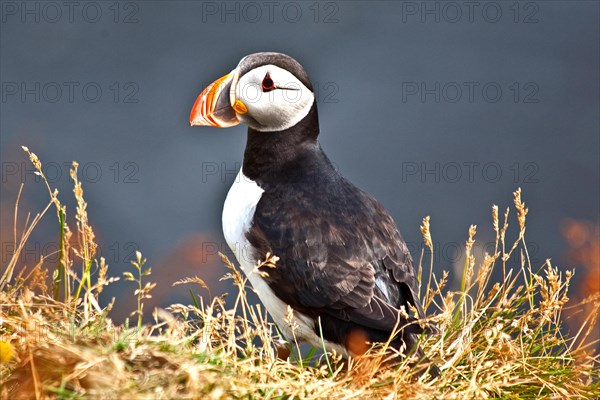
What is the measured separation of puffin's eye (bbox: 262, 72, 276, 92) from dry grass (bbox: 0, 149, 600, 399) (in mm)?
855

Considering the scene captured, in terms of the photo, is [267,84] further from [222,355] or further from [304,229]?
[222,355]

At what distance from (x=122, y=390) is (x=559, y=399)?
1.66 meters

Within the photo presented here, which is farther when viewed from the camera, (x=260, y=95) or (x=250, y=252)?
(x=260, y=95)

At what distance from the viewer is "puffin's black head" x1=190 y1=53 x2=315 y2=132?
12.3 feet

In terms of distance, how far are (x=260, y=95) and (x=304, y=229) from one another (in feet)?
2.11

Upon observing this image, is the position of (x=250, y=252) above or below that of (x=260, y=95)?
below

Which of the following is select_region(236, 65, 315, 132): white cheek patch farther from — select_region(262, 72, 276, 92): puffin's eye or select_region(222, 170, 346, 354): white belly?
select_region(222, 170, 346, 354): white belly

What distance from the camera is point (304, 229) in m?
3.50

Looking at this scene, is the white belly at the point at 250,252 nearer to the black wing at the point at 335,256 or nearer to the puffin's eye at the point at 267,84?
the black wing at the point at 335,256

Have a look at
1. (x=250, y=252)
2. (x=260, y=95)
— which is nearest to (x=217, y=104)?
(x=260, y=95)

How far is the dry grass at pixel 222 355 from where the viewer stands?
2.31m

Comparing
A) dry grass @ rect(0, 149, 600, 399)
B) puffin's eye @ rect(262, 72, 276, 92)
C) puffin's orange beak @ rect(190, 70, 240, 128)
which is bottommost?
dry grass @ rect(0, 149, 600, 399)

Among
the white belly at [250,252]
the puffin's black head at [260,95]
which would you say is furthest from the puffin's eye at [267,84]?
the white belly at [250,252]

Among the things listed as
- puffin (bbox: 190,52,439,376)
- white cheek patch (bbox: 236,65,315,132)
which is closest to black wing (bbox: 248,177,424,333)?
puffin (bbox: 190,52,439,376)
